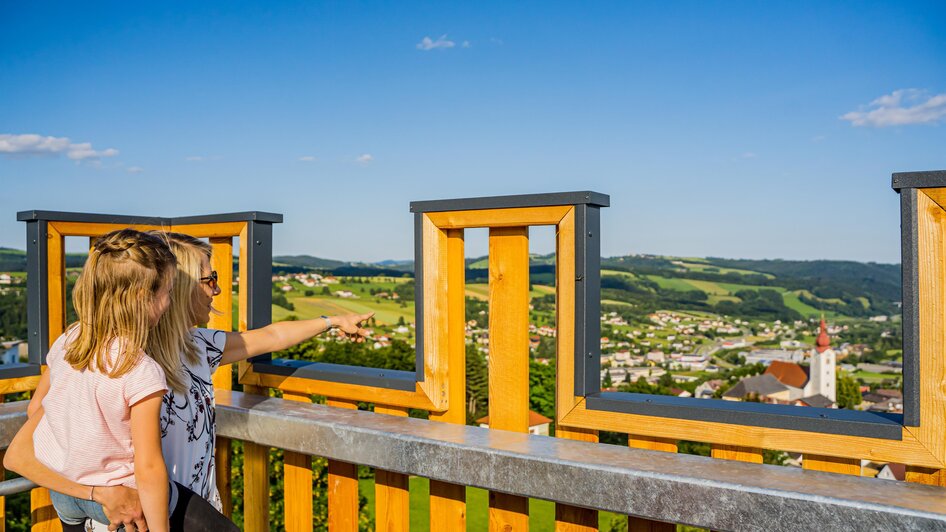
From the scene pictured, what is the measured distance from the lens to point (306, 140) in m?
56.4

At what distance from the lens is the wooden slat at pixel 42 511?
258 centimetres

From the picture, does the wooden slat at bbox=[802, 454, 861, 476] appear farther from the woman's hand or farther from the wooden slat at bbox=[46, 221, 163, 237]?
the wooden slat at bbox=[46, 221, 163, 237]

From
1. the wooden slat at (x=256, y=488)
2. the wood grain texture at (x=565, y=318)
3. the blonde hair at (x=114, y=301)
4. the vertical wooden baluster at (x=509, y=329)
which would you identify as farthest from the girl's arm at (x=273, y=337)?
the wood grain texture at (x=565, y=318)

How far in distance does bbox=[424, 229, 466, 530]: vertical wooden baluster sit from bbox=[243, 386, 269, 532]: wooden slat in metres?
0.75

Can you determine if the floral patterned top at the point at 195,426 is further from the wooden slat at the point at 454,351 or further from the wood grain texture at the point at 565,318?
the wood grain texture at the point at 565,318

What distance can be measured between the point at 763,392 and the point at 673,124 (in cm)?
2731

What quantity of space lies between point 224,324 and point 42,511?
2.97 feet

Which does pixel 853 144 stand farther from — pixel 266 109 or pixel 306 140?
pixel 266 109

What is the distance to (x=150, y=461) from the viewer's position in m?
1.63

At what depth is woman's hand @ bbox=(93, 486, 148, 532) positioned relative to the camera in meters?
1.73

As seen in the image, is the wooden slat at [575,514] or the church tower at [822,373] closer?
the wooden slat at [575,514]

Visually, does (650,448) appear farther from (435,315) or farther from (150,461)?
(150,461)

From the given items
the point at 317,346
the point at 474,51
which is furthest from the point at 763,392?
the point at 317,346

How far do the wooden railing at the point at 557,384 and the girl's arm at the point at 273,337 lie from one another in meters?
0.16
